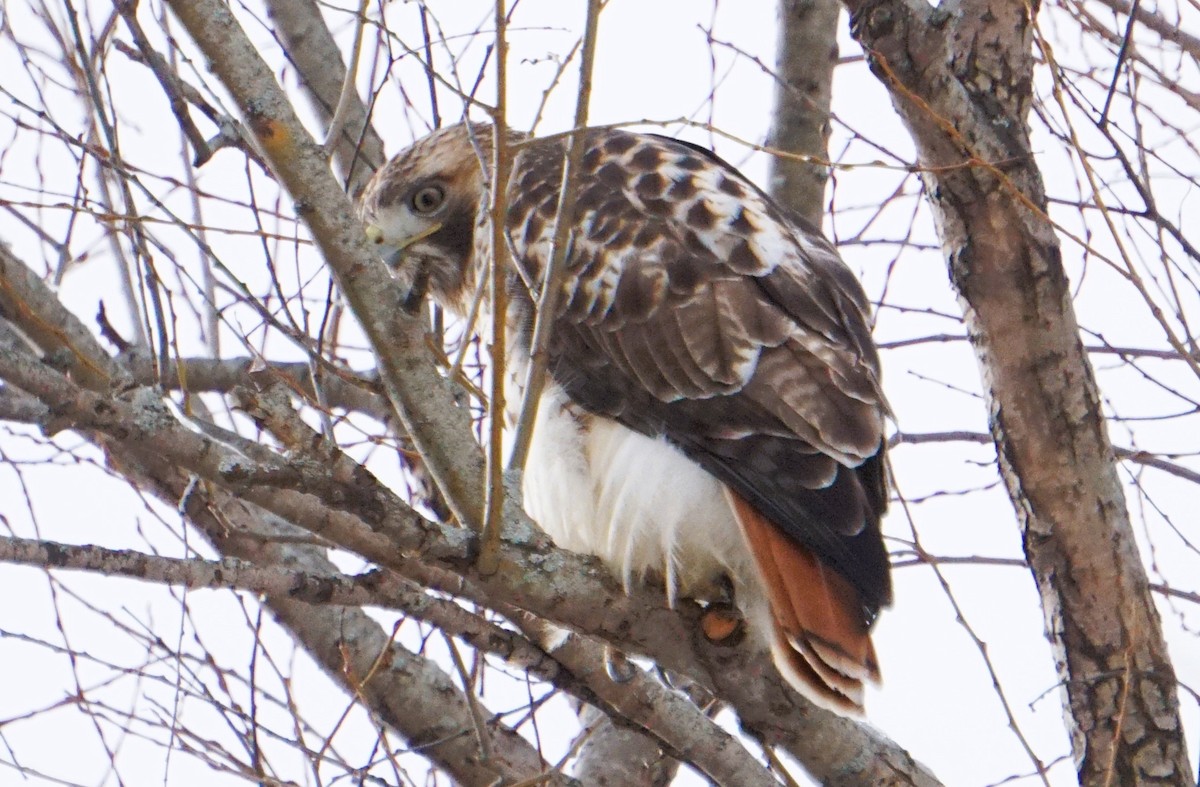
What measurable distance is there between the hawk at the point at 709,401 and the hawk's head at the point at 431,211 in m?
0.36

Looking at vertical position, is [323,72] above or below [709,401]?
above

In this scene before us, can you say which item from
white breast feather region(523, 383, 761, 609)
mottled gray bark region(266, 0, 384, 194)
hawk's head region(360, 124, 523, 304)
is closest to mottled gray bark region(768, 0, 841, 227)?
hawk's head region(360, 124, 523, 304)

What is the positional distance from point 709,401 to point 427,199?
1345 millimetres

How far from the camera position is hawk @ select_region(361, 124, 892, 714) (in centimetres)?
256

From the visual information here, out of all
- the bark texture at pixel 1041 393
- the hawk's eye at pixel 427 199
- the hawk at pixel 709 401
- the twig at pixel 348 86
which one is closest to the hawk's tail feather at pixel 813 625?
the hawk at pixel 709 401

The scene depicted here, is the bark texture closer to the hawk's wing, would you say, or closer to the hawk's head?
the hawk's wing

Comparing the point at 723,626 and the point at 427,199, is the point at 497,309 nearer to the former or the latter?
the point at 723,626

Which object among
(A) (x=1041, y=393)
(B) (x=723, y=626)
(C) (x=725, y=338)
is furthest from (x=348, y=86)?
(A) (x=1041, y=393)

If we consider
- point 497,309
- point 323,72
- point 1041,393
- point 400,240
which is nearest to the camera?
point 497,309

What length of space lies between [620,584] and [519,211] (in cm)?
110

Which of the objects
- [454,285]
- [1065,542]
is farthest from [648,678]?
[454,285]

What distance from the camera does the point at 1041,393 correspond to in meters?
2.79

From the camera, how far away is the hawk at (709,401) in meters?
2.56

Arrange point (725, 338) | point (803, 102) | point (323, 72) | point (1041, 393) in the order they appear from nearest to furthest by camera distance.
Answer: point (1041, 393) → point (725, 338) → point (803, 102) → point (323, 72)
